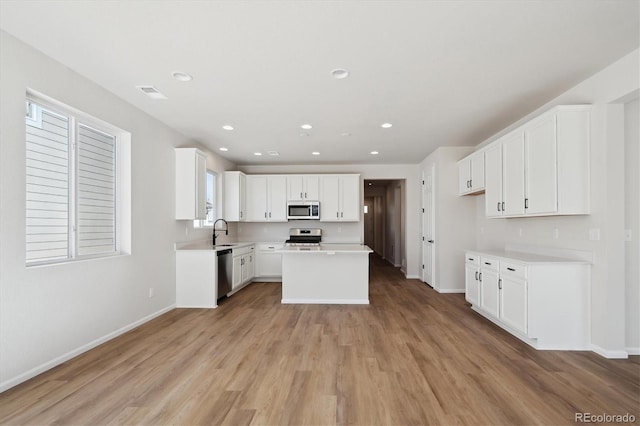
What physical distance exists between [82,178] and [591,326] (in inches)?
209

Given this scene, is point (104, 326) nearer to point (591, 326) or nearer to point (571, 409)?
point (571, 409)

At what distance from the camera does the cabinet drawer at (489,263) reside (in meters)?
3.71

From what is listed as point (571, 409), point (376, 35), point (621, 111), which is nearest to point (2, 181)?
point (376, 35)

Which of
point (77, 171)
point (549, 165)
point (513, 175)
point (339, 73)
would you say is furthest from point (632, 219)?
point (77, 171)

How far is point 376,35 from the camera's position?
7.49ft

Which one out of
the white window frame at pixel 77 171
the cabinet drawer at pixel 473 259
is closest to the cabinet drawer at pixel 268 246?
the white window frame at pixel 77 171

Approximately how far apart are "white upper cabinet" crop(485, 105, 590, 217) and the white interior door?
2.10 m

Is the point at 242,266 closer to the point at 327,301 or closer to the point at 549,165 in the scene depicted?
the point at 327,301

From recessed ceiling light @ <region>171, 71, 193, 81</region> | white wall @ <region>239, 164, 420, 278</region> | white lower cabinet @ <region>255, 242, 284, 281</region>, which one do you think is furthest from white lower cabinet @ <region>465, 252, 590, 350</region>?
white lower cabinet @ <region>255, 242, 284, 281</region>

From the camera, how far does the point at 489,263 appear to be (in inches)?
153

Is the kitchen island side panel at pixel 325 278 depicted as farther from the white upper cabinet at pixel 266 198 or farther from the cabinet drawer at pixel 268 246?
the white upper cabinet at pixel 266 198

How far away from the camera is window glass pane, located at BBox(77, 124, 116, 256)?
3135 millimetres

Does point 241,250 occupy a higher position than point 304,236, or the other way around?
point 304,236

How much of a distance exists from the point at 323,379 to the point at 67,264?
8.33 ft
